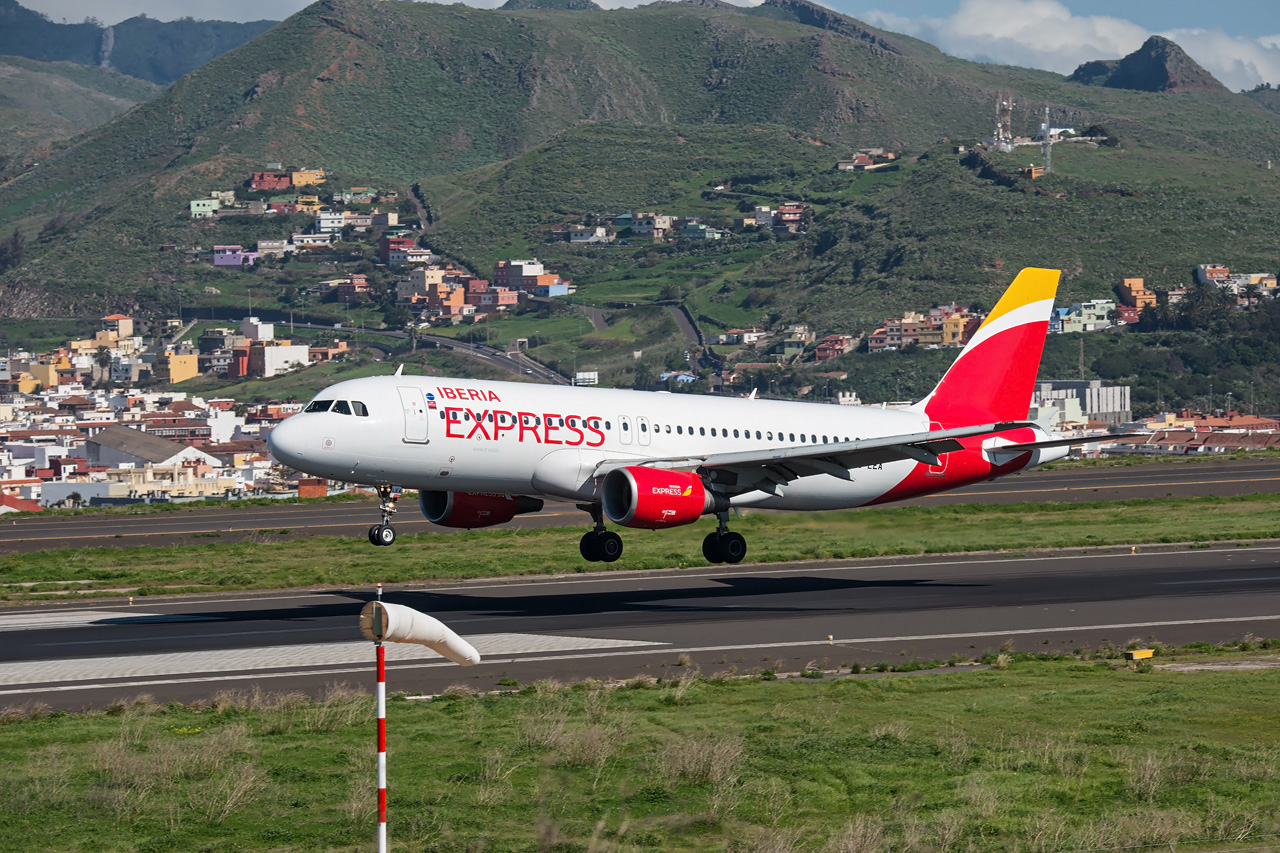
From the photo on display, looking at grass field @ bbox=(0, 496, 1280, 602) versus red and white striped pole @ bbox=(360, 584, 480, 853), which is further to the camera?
grass field @ bbox=(0, 496, 1280, 602)

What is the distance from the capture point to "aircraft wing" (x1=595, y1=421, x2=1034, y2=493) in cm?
4369

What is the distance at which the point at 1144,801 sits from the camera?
19.4 metres

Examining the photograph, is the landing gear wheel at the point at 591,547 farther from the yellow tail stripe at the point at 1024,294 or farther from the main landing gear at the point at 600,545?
the yellow tail stripe at the point at 1024,294

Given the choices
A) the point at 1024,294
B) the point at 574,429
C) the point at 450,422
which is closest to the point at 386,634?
the point at 450,422

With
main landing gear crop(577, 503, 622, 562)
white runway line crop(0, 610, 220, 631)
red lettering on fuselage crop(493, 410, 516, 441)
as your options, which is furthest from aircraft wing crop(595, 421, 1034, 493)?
white runway line crop(0, 610, 220, 631)

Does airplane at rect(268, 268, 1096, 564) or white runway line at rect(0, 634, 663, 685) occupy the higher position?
airplane at rect(268, 268, 1096, 564)

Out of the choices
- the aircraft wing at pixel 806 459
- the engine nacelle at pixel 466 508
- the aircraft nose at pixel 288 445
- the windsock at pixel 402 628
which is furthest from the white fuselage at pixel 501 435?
the windsock at pixel 402 628

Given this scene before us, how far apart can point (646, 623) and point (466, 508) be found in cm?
878

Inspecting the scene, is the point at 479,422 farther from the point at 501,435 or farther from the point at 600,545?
the point at 600,545

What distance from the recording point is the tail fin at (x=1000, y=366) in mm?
53406

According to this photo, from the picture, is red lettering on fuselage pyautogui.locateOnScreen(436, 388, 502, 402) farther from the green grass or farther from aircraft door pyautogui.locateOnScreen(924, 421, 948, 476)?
aircraft door pyautogui.locateOnScreen(924, 421, 948, 476)

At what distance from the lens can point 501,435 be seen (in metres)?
42.4

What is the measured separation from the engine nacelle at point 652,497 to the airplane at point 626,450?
1.6 inches

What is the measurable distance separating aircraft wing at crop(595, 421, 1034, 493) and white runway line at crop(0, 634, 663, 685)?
914 cm
